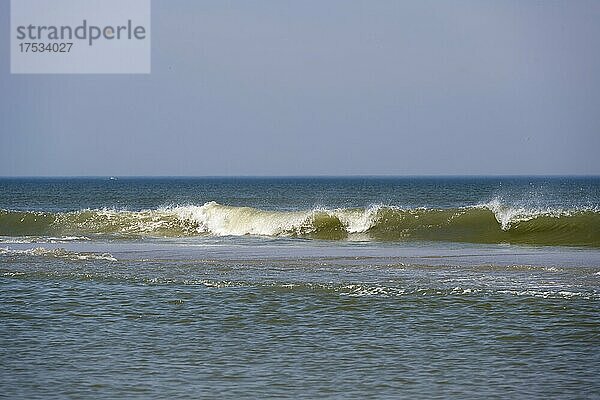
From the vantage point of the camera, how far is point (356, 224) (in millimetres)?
33938

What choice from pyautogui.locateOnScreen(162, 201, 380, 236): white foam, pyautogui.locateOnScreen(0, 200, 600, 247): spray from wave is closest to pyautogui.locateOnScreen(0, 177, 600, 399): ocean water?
pyautogui.locateOnScreen(0, 200, 600, 247): spray from wave

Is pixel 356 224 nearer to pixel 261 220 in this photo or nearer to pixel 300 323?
pixel 261 220

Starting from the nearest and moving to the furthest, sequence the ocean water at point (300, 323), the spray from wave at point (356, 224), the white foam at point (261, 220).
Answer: the ocean water at point (300, 323) → the spray from wave at point (356, 224) → the white foam at point (261, 220)

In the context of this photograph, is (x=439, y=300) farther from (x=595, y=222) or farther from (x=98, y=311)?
(x=595, y=222)

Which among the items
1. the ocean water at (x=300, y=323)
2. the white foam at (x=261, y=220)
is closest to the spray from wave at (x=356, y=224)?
the white foam at (x=261, y=220)

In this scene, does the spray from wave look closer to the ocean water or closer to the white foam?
the white foam

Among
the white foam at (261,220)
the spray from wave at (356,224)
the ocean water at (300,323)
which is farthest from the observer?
the white foam at (261,220)

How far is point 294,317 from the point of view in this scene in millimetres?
12742

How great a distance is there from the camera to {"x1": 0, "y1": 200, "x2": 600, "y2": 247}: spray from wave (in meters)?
30.7

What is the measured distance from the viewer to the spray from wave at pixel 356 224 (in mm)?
30672

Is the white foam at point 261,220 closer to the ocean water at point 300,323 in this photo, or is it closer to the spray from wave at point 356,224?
the spray from wave at point 356,224

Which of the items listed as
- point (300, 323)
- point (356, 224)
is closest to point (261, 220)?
point (356, 224)

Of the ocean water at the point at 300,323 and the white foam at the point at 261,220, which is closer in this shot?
the ocean water at the point at 300,323

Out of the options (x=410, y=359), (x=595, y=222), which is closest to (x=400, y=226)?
(x=595, y=222)
